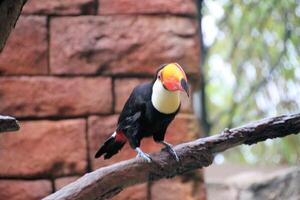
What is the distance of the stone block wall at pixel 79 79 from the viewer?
1.70 meters

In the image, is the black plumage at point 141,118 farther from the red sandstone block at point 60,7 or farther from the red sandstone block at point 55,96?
the red sandstone block at point 60,7

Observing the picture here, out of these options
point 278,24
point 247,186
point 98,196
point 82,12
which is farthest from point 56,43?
point 278,24

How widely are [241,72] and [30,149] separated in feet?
4.06

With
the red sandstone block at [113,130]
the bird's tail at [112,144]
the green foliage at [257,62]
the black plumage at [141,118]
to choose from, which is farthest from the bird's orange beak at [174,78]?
the green foliage at [257,62]

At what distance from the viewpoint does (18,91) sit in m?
1.70

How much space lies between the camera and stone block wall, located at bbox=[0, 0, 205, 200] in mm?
1696

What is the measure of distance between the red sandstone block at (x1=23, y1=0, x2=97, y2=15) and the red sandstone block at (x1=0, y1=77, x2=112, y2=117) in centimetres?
21

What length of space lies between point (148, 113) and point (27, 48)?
28.3 inches

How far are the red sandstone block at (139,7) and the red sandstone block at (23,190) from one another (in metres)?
0.57

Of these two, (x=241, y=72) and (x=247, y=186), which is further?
(x=241, y=72)

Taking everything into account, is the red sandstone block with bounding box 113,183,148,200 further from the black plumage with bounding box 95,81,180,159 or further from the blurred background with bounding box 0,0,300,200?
the black plumage with bounding box 95,81,180,159

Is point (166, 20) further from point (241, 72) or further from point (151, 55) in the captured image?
point (241, 72)

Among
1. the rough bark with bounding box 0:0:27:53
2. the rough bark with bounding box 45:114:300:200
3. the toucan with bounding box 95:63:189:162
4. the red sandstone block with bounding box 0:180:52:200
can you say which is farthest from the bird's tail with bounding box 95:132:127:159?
the red sandstone block with bounding box 0:180:52:200

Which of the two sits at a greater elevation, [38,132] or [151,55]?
[151,55]
